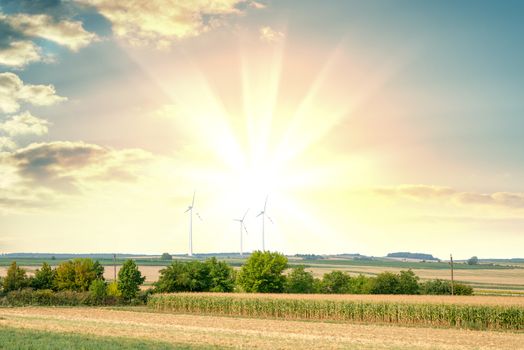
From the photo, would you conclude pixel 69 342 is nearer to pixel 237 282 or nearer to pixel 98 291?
pixel 237 282

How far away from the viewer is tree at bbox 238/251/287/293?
9806cm

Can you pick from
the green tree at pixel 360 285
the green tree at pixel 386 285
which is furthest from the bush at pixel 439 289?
the green tree at pixel 360 285

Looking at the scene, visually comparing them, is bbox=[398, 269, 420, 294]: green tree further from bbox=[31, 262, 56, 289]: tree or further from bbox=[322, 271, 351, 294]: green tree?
bbox=[31, 262, 56, 289]: tree

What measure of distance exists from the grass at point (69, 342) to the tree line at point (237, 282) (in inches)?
2066

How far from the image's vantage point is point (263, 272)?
98.3 metres

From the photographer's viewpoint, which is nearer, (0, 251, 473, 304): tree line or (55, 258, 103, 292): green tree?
(0, 251, 473, 304): tree line

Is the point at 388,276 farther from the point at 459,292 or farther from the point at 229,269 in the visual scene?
the point at 229,269

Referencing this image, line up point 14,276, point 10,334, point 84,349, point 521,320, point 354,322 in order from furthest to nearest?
point 14,276
point 354,322
point 521,320
point 10,334
point 84,349

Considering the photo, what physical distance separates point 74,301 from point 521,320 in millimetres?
68498

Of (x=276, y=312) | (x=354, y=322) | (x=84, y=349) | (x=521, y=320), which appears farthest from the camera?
(x=276, y=312)

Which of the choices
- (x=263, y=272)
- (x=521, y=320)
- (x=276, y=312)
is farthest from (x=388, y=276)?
(x=521, y=320)

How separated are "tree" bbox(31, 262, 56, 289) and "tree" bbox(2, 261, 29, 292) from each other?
1763 millimetres

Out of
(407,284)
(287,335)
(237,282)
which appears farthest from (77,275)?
(287,335)

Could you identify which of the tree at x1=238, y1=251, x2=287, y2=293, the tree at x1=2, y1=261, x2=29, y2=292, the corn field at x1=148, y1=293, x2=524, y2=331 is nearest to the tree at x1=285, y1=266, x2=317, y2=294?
the tree at x1=238, y1=251, x2=287, y2=293
